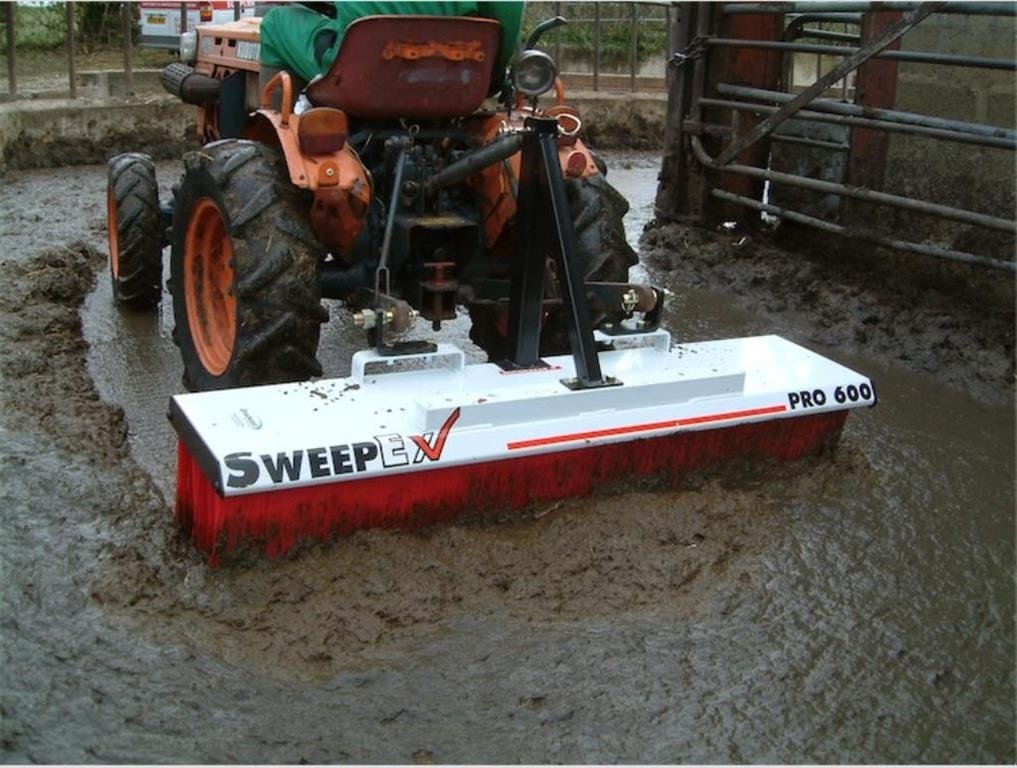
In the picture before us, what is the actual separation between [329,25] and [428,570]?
1916 mm

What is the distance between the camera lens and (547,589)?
122 inches

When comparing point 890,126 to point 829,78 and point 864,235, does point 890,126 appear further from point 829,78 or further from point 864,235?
point 864,235

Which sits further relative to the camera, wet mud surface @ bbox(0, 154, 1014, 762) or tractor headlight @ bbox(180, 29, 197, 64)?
tractor headlight @ bbox(180, 29, 197, 64)

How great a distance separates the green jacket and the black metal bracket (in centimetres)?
56

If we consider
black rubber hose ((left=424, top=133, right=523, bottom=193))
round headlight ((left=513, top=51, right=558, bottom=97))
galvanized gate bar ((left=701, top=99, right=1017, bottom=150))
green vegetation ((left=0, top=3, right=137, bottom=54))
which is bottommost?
black rubber hose ((left=424, top=133, right=523, bottom=193))

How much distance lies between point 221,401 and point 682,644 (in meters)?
1.38

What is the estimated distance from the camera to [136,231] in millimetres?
5387

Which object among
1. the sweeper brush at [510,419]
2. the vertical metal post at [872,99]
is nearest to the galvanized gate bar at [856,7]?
the vertical metal post at [872,99]

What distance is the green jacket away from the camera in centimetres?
377

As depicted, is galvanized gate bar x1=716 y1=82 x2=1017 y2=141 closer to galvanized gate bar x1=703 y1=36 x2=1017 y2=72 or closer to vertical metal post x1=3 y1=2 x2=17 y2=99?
galvanized gate bar x1=703 y1=36 x2=1017 y2=72

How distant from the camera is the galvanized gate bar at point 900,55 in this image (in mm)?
5312

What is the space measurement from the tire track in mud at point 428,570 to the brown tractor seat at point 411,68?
4.51 feet

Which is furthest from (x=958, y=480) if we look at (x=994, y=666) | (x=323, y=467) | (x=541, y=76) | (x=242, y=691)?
(x=242, y=691)

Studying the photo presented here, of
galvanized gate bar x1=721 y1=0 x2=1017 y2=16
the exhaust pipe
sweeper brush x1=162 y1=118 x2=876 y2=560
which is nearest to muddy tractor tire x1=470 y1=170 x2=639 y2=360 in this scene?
sweeper brush x1=162 y1=118 x2=876 y2=560
